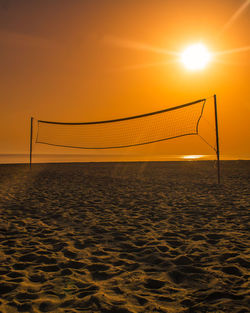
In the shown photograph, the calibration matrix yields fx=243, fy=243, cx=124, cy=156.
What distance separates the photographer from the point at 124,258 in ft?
10.9

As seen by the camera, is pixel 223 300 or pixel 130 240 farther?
pixel 130 240

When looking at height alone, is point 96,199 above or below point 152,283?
above

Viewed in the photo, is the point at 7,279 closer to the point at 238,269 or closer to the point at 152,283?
the point at 152,283

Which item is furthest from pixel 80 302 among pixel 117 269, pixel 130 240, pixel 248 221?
pixel 248 221

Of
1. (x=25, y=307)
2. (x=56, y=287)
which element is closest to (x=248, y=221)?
(x=56, y=287)

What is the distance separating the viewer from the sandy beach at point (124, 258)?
2.30 metres

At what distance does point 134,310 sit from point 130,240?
1.86 m

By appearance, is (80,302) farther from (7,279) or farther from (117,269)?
(7,279)

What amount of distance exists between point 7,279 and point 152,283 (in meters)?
1.61

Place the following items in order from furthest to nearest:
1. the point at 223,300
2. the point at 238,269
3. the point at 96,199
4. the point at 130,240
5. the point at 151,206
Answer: the point at 96,199, the point at 151,206, the point at 130,240, the point at 238,269, the point at 223,300

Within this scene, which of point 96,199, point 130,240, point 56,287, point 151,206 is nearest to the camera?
point 56,287

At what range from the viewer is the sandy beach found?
2.30 meters

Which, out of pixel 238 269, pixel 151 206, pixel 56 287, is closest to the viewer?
pixel 56 287

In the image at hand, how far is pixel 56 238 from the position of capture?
4.11 meters
